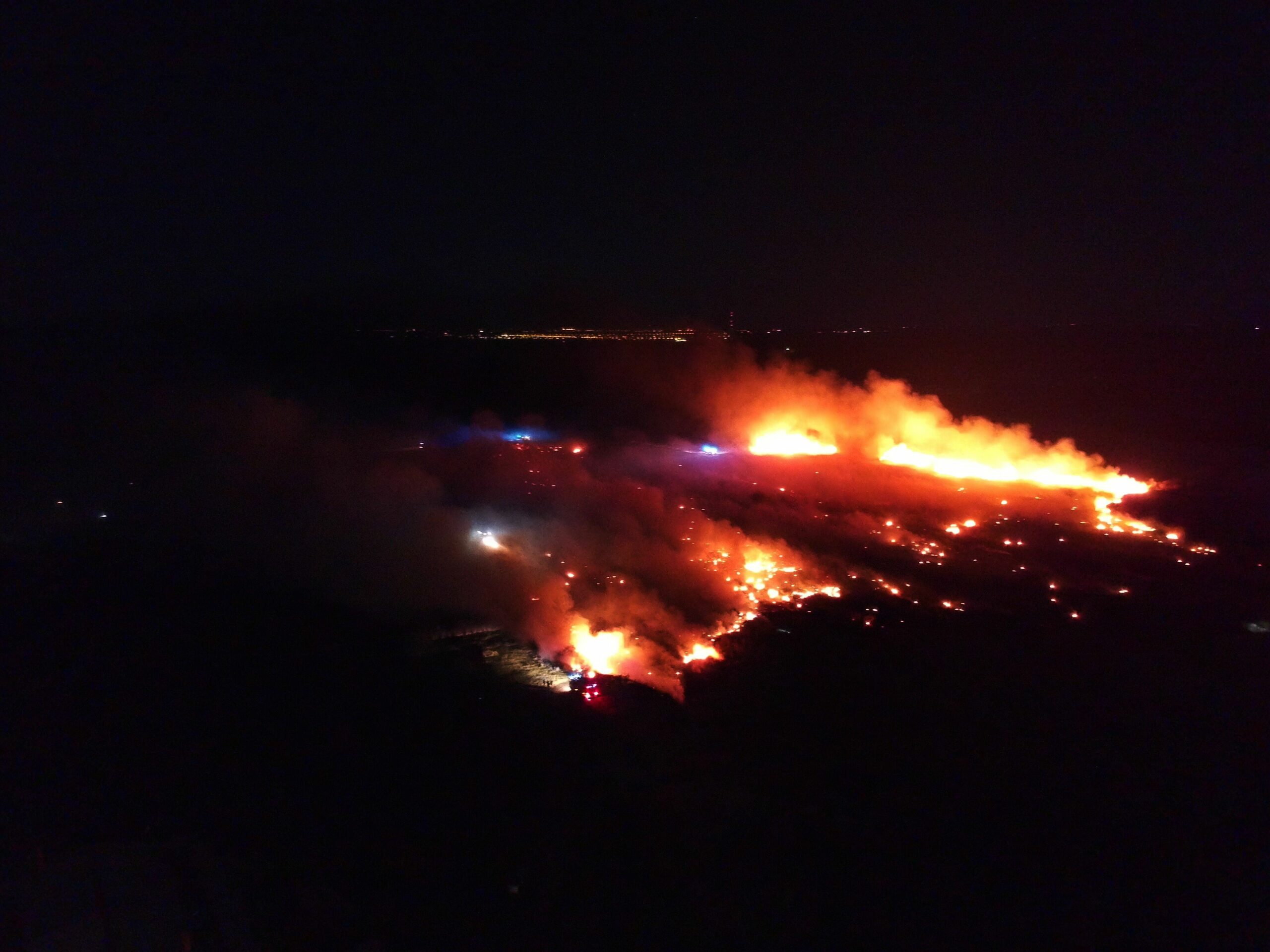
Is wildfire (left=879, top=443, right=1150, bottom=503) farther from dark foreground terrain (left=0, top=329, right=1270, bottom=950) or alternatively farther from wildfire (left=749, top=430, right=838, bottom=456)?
dark foreground terrain (left=0, top=329, right=1270, bottom=950)

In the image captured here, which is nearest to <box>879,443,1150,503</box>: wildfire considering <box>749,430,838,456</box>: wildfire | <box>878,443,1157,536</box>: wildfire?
<box>878,443,1157,536</box>: wildfire

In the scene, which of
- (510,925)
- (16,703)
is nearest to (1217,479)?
(510,925)

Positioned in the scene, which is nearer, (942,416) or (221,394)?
(221,394)

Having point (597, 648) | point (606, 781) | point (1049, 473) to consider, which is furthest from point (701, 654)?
point (1049, 473)

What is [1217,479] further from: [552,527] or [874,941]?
[874,941]

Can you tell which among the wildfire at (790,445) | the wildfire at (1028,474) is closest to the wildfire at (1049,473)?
Result: the wildfire at (1028,474)
